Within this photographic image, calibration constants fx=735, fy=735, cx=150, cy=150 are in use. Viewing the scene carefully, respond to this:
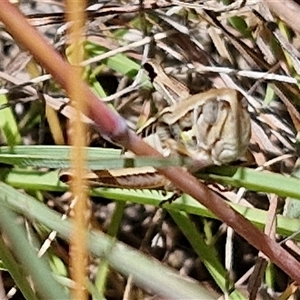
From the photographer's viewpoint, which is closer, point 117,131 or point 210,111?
point 117,131

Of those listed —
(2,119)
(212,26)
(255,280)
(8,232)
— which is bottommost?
(255,280)

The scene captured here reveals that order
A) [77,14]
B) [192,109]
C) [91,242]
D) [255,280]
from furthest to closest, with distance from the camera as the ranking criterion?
1. [255,280]
2. [192,109]
3. [91,242]
4. [77,14]

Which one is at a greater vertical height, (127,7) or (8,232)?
(127,7)

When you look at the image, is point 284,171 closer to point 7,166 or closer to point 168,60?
point 168,60

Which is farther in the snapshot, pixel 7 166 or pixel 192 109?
pixel 7 166

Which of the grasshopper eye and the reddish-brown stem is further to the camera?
the grasshopper eye

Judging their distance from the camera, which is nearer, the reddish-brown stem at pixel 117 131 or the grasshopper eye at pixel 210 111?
the reddish-brown stem at pixel 117 131

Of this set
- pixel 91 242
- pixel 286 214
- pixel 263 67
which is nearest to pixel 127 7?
pixel 263 67

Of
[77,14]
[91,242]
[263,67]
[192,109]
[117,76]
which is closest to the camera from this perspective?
[77,14]
